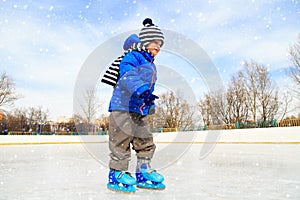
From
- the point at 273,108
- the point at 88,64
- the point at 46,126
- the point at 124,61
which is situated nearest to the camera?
the point at 124,61

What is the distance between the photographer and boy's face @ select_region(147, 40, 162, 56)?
1.63 meters

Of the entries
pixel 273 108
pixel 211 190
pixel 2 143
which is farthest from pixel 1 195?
pixel 273 108

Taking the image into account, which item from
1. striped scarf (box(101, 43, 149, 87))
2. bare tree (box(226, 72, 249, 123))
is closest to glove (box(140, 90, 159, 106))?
striped scarf (box(101, 43, 149, 87))

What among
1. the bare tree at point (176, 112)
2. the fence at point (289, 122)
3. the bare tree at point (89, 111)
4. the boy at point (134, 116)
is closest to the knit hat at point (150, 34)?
the boy at point (134, 116)

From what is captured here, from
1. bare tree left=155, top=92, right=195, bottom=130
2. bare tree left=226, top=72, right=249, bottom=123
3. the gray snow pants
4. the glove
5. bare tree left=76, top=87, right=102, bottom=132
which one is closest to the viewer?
the glove

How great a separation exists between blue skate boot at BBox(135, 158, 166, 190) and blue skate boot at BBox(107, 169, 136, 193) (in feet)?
0.35

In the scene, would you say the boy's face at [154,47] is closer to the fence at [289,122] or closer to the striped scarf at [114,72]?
the striped scarf at [114,72]

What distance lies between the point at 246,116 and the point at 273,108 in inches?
78.9

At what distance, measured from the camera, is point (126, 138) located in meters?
1.52

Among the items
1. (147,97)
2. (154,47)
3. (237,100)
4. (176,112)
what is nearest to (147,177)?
(147,97)

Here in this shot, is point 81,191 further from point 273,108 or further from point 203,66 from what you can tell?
point 273,108

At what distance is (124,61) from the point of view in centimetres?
154

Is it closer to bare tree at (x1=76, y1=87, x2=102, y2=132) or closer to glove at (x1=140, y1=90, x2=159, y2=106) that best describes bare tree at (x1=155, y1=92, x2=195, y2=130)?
glove at (x1=140, y1=90, x2=159, y2=106)

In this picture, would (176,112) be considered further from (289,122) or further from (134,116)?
(134,116)
